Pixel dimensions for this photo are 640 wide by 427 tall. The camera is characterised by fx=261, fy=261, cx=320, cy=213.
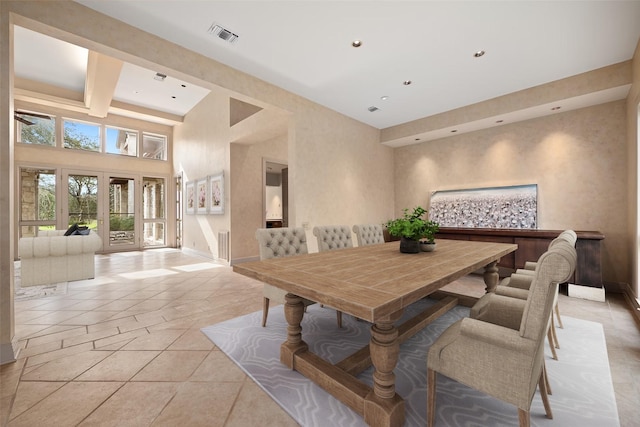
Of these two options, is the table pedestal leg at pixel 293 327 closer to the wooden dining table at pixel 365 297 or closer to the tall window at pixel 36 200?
the wooden dining table at pixel 365 297

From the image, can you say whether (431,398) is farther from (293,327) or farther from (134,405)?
(134,405)

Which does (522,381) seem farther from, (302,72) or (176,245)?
(176,245)

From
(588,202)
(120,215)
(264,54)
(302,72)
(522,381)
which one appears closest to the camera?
(522,381)

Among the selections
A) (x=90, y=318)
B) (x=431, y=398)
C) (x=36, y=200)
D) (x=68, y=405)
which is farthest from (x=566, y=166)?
(x=36, y=200)

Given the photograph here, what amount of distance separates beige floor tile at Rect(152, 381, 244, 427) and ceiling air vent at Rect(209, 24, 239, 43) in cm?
324

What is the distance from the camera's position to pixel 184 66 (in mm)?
3045

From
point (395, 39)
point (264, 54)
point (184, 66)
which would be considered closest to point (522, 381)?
point (395, 39)

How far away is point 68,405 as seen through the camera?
1565 millimetres

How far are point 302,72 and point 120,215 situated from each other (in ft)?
24.8

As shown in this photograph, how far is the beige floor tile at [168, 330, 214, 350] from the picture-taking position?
7.38 ft

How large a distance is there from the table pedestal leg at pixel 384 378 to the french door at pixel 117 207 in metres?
9.02


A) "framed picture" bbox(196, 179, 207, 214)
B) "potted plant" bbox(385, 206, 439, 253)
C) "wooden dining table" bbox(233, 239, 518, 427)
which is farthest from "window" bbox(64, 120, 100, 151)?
"potted plant" bbox(385, 206, 439, 253)

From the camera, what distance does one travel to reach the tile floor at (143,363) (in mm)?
1500

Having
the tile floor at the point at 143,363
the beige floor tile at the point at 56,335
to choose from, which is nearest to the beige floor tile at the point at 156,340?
the tile floor at the point at 143,363
